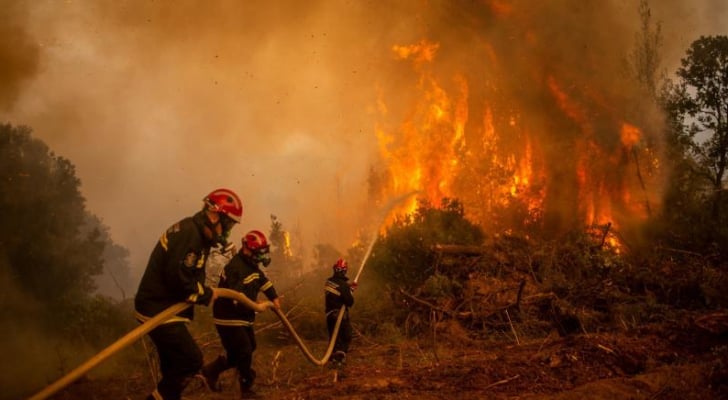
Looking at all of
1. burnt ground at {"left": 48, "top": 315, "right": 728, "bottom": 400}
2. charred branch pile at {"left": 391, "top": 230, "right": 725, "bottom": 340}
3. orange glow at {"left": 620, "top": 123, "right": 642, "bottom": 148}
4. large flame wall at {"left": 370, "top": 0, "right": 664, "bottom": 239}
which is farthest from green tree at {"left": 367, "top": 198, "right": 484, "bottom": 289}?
orange glow at {"left": 620, "top": 123, "right": 642, "bottom": 148}

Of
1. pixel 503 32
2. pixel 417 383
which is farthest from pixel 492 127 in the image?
pixel 417 383

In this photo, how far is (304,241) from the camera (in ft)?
218

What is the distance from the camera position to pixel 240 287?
661 cm

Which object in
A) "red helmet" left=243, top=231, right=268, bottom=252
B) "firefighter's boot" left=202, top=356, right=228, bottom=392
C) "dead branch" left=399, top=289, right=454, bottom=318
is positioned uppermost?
"red helmet" left=243, top=231, right=268, bottom=252

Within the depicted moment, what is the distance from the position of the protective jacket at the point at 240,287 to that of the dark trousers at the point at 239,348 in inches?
4.0

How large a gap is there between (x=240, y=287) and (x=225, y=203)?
80.9 inches

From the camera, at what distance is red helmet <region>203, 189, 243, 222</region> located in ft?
16.2

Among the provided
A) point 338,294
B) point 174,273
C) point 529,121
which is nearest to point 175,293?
point 174,273

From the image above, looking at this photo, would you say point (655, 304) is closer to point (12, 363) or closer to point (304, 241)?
point (12, 363)

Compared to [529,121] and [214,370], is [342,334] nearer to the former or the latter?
[214,370]

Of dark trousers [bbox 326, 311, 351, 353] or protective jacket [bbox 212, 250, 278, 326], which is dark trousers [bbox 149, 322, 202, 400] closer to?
protective jacket [bbox 212, 250, 278, 326]

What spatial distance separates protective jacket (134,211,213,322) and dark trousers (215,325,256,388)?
1.68 metres

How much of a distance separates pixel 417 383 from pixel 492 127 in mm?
21710

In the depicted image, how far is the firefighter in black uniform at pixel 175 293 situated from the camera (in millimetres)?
4582
